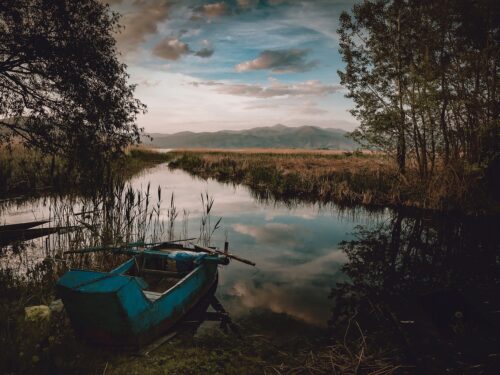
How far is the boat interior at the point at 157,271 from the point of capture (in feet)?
24.6

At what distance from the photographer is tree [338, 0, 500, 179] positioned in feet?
48.4

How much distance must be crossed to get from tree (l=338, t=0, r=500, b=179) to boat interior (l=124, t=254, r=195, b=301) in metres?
13.9

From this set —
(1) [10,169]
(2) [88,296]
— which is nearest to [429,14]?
(2) [88,296]

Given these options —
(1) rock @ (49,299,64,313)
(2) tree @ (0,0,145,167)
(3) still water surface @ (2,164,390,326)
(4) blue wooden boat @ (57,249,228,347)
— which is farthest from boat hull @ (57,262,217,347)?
(2) tree @ (0,0,145,167)

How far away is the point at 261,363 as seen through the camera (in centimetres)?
534

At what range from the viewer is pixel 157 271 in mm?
7574

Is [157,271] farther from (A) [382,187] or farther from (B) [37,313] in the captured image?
(A) [382,187]

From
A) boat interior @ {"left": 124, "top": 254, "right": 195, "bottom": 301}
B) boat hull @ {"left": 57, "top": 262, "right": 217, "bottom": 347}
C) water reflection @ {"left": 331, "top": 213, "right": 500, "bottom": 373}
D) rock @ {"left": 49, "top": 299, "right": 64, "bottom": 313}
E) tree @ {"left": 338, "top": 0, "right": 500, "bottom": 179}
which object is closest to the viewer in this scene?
boat hull @ {"left": 57, "top": 262, "right": 217, "bottom": 347}

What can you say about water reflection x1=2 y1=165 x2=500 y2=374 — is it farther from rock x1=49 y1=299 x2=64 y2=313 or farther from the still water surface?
rock x1=49 y1=299 x2=64 y2=313

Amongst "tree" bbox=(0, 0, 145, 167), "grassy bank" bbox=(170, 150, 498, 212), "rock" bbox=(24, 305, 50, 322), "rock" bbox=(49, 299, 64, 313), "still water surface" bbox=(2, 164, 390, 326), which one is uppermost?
"tree" bbox=(0, 0, 145, 167)

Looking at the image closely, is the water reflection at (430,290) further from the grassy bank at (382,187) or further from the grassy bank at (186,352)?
the grassy bank at (382,187)

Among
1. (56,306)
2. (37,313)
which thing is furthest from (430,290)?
(37,313)

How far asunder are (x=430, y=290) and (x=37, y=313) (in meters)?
8.64

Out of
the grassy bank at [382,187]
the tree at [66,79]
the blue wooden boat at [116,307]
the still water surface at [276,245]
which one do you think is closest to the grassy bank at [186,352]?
the blue wooden boat at [116,307]
